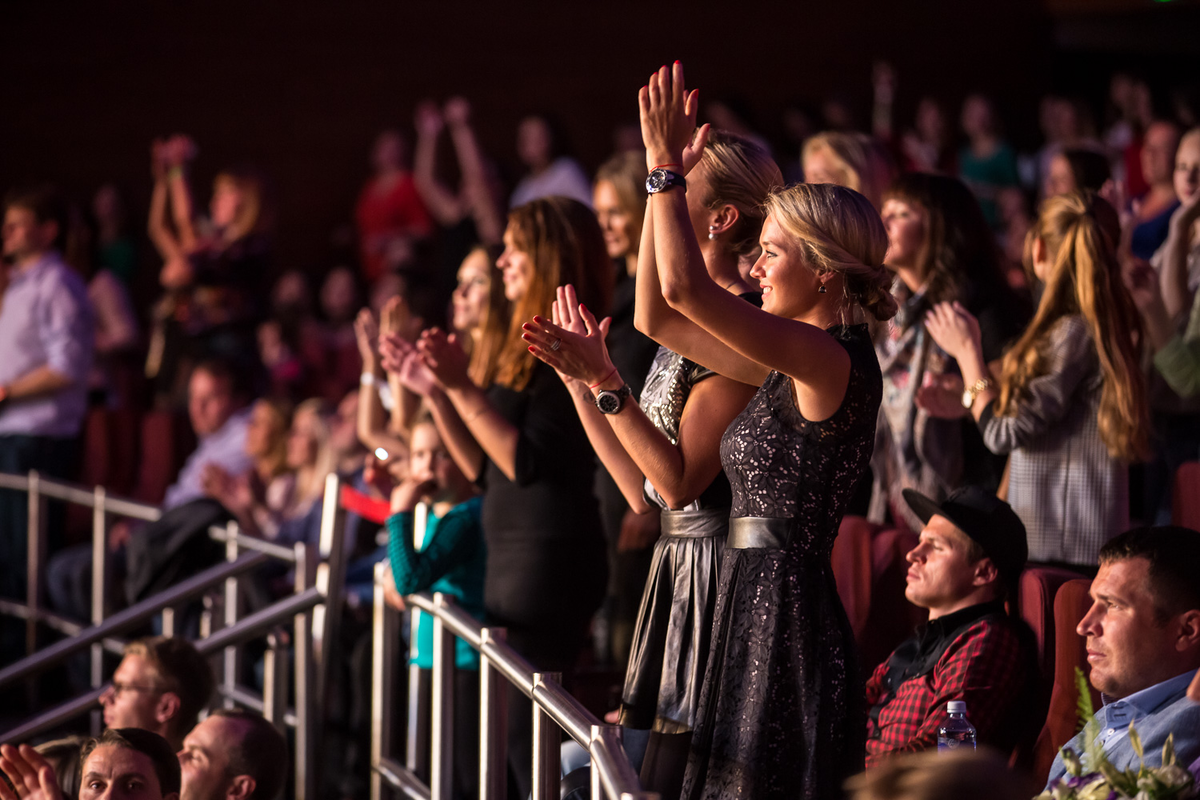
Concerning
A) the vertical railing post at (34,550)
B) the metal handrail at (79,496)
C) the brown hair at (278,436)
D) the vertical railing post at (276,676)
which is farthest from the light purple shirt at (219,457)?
the vertical railing post at (276,676)

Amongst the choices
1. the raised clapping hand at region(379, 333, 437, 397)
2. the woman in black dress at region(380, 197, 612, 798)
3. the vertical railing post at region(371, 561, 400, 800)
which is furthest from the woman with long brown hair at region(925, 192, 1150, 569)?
the vertical railing post at region(371, 561, 400, 800)

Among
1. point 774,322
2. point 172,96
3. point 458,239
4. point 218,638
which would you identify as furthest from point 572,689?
point 172,96

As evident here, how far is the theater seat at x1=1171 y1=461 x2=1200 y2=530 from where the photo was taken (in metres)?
2.64

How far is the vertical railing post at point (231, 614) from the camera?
390 cm

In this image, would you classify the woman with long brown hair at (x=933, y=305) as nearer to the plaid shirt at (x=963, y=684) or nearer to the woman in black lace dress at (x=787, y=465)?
the plaid shirt at (x=963, y=684)

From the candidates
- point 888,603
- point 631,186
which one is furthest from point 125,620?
point 888,603

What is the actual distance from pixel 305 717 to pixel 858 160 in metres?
1.98

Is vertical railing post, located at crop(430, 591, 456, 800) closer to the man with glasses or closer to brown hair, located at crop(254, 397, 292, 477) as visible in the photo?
the man with glasses

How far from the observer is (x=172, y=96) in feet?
27.4

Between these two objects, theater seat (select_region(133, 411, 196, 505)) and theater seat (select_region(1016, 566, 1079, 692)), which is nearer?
theater seat (select_region(1016, 566, 1079, 692))

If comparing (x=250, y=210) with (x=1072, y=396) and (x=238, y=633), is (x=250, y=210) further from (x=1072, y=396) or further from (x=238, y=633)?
(x=1072, y=396)

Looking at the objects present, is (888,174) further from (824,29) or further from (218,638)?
(824,29)

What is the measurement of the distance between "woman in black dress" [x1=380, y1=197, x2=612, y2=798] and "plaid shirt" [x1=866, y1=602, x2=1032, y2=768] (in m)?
0.66

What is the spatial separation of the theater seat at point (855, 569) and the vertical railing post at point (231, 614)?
5.74 ft
